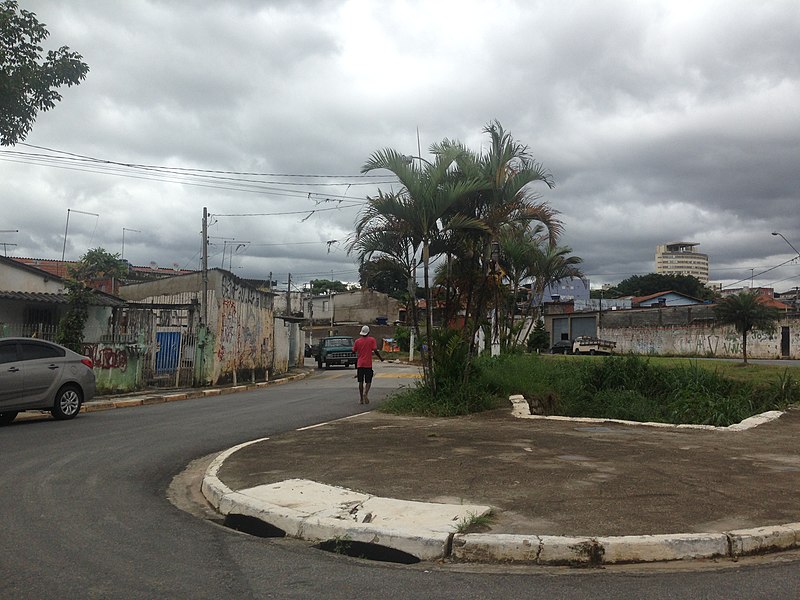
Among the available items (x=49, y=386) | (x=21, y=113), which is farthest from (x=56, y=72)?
(x=49, y=386)

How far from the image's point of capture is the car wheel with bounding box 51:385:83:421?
13.1m

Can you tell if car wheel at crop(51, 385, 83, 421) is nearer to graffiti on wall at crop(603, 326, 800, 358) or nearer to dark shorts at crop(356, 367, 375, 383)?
dark shorts at crop(356, 367, 375, 383)

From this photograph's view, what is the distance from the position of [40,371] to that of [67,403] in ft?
3.10

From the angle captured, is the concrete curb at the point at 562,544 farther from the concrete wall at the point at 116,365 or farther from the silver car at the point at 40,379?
the concrete wall at the point at 116,365

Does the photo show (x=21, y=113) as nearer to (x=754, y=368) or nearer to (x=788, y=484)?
(x=788, y=484)

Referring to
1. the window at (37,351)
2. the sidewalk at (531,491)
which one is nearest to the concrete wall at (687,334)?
the sidewalk at (531,491)

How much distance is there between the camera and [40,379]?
1270 cm

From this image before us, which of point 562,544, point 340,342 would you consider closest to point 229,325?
point 340,342

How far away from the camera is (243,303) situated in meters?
28.0

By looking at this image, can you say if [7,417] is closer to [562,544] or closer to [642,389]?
[562,544]

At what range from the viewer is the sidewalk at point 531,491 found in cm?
499

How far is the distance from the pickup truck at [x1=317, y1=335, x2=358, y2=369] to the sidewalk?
30.2m

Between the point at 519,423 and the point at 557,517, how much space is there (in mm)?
6162

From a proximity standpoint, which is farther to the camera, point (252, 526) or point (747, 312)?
point (747, 312)
